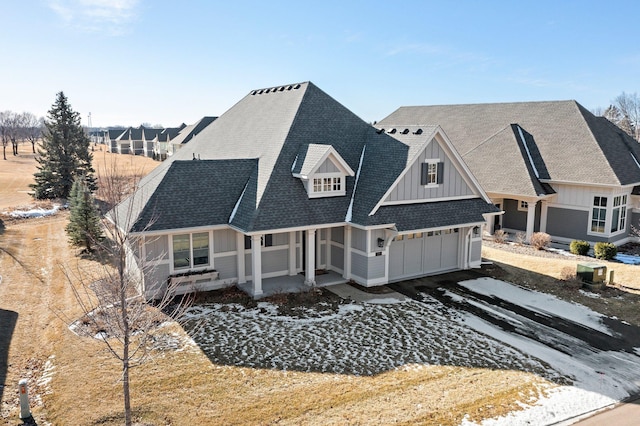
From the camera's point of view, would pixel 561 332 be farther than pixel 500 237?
No

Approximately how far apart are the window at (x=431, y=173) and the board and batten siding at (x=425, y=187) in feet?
0.47

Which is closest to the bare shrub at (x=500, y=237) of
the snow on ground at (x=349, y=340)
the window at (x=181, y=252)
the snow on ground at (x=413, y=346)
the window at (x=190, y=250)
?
the snow on ground at (x=413, y=346)

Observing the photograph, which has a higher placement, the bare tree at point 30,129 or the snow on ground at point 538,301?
the bare tree at point 30,129

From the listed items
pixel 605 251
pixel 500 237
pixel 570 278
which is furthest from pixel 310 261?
pixel 605 251

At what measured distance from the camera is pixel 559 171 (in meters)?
28.0

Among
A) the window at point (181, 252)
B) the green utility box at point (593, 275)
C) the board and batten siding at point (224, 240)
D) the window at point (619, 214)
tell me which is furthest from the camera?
the window at point (619, 214)

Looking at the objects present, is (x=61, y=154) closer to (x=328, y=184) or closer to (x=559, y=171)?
(x=328, y=184)

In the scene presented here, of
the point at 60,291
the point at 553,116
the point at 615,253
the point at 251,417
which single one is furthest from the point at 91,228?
the point at 553,116

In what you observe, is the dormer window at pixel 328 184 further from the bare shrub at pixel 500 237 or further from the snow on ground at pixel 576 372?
the bare shrub at pixel 500 237

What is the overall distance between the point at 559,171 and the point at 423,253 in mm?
12615

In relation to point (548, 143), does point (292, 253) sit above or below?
below

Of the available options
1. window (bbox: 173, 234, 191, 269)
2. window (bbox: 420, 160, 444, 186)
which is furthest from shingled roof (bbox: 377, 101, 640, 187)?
window (bbox: 173, 234, 191, 269)

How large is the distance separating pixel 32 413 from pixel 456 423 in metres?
9.30

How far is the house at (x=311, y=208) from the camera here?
58.1ft
